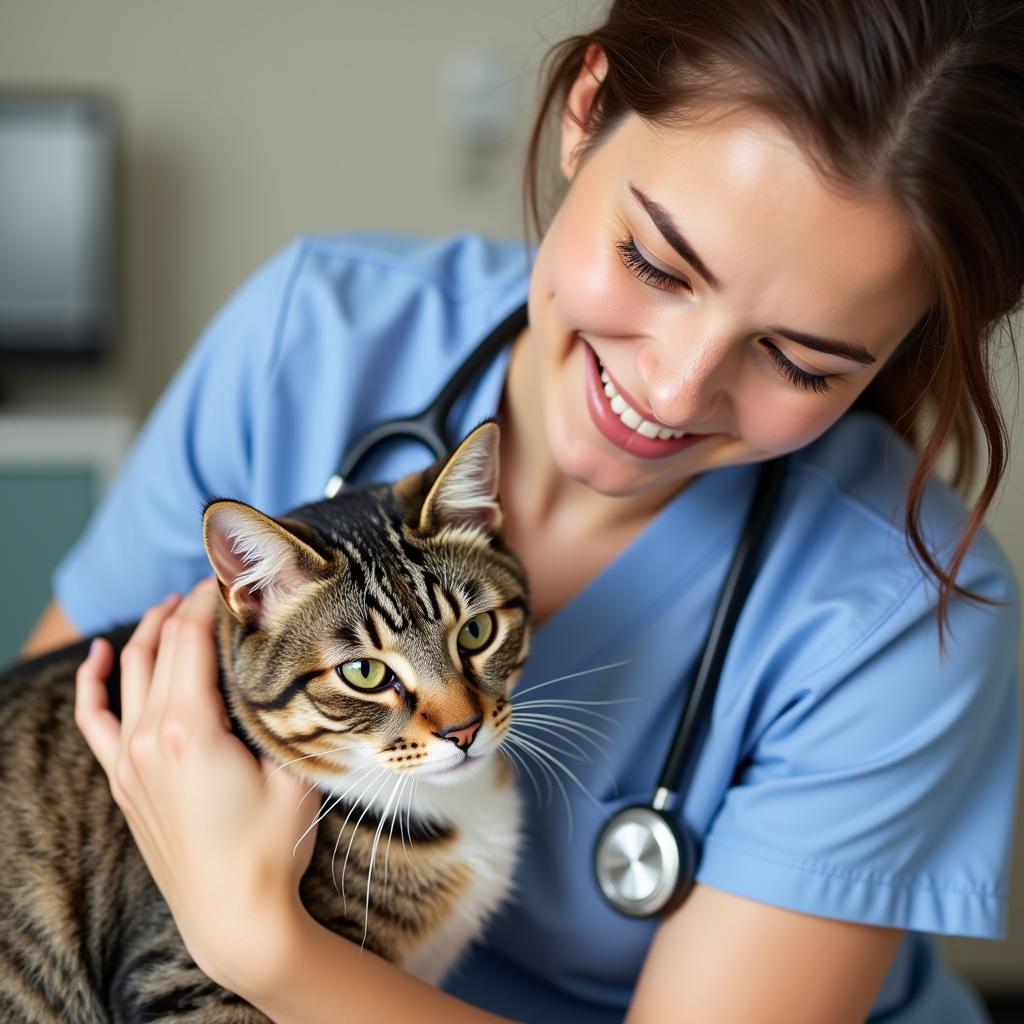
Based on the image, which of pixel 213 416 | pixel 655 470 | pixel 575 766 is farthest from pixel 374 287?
pixel 575 766

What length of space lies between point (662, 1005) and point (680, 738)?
25 centimetres

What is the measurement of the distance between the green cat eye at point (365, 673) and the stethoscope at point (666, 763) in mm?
228

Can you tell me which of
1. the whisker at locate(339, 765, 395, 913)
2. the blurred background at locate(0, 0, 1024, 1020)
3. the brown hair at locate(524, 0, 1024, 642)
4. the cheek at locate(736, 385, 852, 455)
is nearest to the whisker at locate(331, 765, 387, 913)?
the whisker at locate(339, 765, 395, 913)

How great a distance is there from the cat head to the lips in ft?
0.34

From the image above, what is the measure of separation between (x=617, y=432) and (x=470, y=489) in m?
0.15

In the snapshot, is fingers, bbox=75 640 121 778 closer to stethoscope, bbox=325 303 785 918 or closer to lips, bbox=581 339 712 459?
stethoscope, bbox=325 303 785 918

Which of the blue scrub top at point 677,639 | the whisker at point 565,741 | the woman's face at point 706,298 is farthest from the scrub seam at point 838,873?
the woman's face at point 706,298

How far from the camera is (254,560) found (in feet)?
3.13

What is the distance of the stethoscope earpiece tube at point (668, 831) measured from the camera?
106cm

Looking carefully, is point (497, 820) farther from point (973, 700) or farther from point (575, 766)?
point (973, 700)

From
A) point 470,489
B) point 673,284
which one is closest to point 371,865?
point 470,489

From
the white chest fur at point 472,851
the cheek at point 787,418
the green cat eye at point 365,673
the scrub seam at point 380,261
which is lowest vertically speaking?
the white chest fur at point 472,851

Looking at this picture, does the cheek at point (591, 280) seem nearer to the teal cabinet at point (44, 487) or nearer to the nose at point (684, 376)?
the nose at point (684, 376)

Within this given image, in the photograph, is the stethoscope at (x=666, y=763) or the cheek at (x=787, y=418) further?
the stethoscope at (x=666, y=763)
